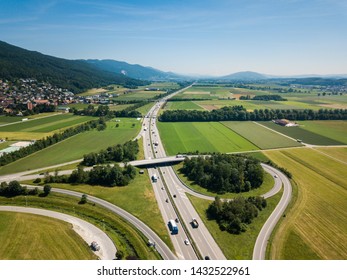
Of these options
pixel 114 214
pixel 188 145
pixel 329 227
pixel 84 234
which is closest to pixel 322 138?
pixel 188 145

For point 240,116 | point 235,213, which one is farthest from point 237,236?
point 240,116

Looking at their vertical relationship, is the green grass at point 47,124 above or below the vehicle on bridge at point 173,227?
above

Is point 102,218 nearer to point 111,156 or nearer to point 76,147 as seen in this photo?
point 111,156

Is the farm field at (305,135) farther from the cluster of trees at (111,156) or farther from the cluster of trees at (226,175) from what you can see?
the cluster of trees at (111,156)

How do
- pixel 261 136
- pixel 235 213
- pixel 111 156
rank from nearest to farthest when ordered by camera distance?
pixel 235 213, pixel 111 156, pixel 261 136

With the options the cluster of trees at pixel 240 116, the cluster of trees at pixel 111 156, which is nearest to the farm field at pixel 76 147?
the cluster of trees at pixel 111 156

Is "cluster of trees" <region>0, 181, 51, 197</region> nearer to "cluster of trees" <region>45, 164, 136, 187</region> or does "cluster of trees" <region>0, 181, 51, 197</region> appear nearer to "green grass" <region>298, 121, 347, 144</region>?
"cluster of trees" <region>45, 164, 136, 187</region>

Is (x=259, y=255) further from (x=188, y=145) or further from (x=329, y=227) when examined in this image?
(x=188, y=145)
